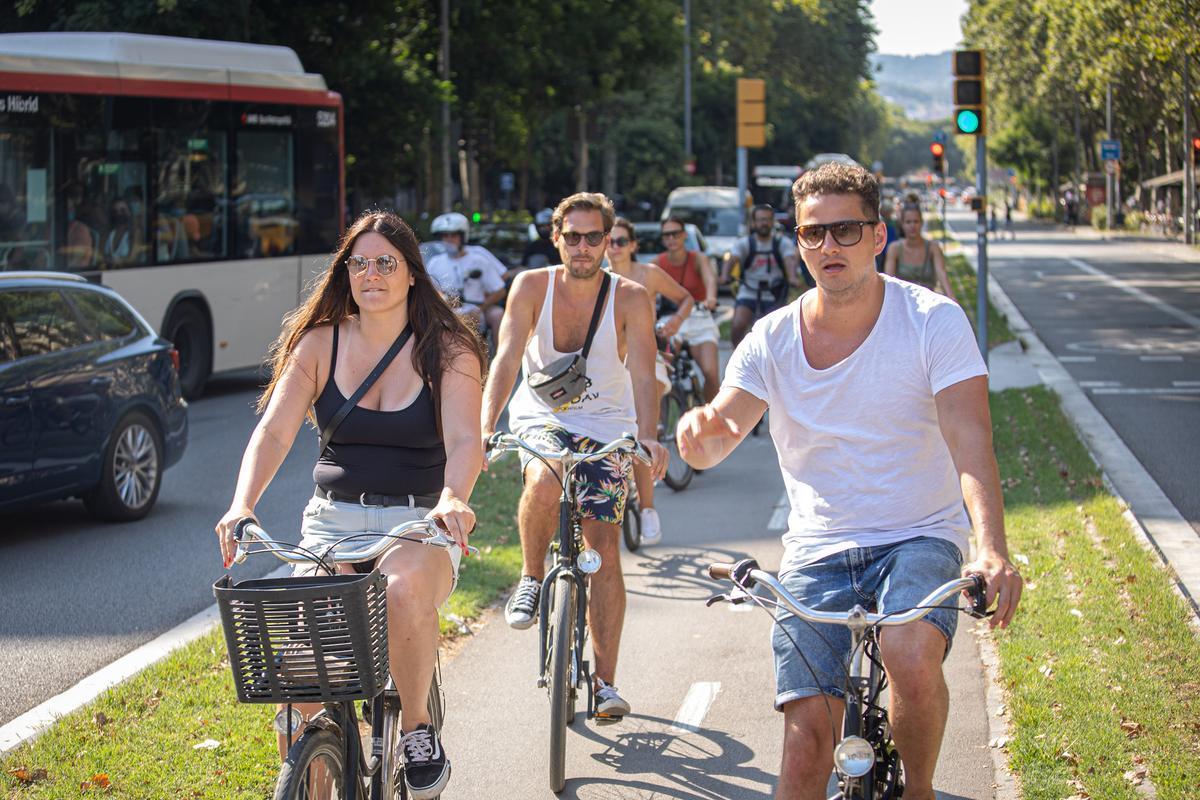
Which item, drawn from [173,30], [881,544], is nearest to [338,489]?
[881,544]

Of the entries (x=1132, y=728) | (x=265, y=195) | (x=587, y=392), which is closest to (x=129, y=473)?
Result: (x=587, y=392)

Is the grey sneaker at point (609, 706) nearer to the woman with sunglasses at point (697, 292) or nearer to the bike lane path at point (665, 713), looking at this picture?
the bike lane path at point (665, 713)

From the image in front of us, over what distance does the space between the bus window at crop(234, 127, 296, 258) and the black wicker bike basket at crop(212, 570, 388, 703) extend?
14.3 metres

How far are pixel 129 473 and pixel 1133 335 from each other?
1664 cm

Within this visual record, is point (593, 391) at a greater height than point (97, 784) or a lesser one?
greater

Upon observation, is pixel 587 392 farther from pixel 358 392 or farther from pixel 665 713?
pixel 358 392

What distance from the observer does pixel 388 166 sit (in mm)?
31109

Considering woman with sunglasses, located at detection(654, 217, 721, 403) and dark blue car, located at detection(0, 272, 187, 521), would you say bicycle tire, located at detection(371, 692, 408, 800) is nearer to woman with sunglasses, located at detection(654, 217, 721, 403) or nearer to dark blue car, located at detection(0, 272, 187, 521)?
dark blue car, located at detection(0, 272, 187, 521)

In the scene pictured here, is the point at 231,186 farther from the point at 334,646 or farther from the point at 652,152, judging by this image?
the point at 652,152

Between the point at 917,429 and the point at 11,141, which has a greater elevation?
the point at 11,141

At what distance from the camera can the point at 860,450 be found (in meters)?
3.75

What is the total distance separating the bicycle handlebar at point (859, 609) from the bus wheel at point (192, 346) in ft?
44.8

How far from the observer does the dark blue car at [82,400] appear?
29.6 feet

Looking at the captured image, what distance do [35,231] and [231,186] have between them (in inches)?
113
